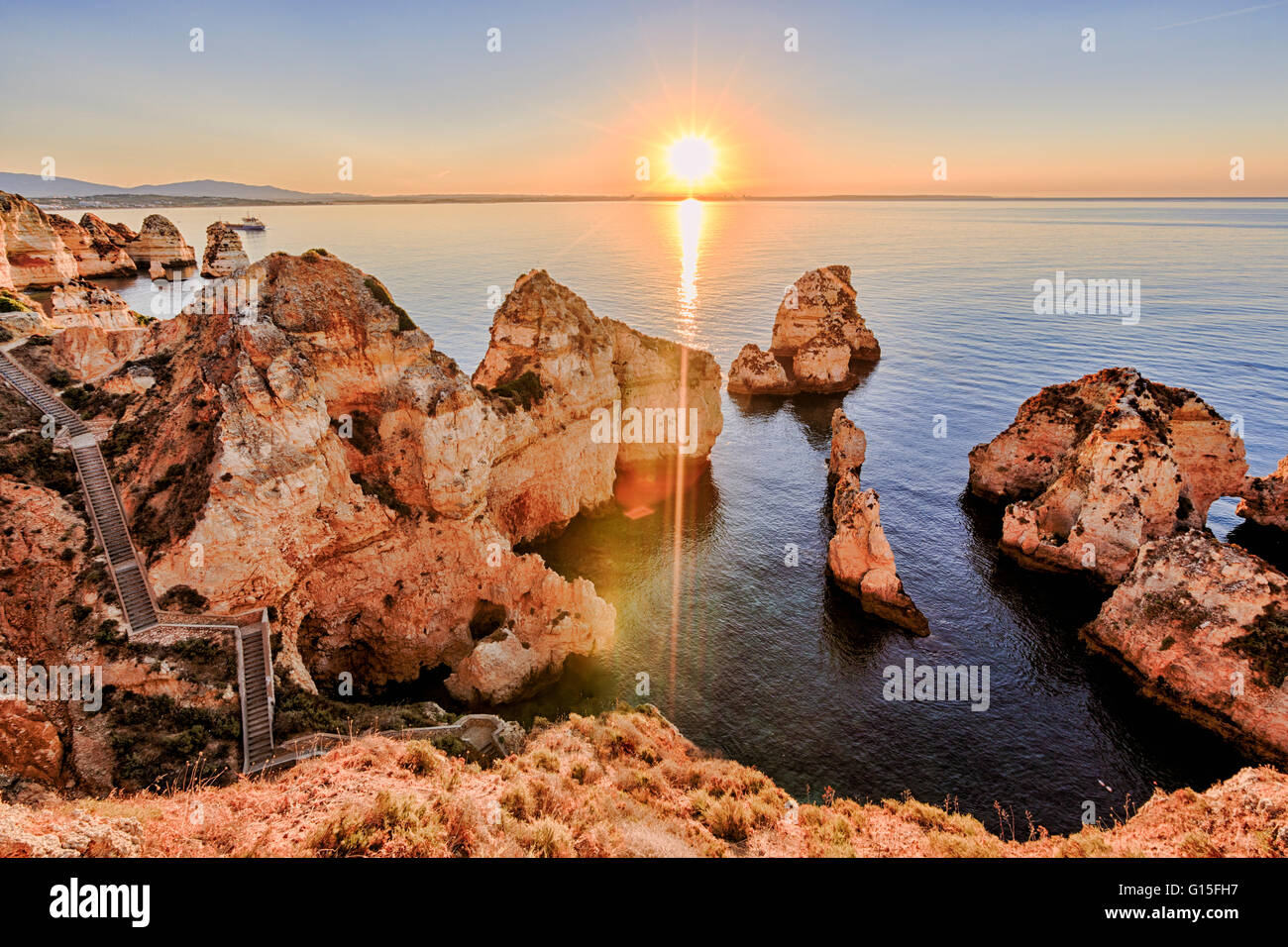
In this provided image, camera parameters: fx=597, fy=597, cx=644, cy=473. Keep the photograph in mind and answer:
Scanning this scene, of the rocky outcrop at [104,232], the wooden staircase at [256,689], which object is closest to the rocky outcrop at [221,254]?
the wooden staircase at [256,689]

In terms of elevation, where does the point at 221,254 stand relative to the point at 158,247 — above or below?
below

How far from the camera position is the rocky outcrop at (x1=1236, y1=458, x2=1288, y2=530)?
43188 millimetres

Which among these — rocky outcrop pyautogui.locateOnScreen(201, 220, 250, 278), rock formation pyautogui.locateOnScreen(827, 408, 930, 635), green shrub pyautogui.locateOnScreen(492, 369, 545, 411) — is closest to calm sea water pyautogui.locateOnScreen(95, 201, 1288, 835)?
rock formation pyautogui.locateOnScreen(827, 408, 930, 635)

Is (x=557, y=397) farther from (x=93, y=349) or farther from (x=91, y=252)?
(x=91, y=252)

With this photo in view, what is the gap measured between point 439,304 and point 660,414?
69.2 metres

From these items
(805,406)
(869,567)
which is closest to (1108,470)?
(869,567)

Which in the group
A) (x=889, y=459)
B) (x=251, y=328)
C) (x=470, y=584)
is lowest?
(x=470, y=584)

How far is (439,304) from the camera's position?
4218 inches

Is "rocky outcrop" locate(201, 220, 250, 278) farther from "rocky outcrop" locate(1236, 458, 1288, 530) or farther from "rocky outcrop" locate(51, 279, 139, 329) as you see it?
"rocky outcrop" locate(1236, 458, 1288, 530)

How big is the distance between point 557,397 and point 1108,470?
36658mm

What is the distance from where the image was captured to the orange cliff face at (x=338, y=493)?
23938 mm

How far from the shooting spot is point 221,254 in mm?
70125
